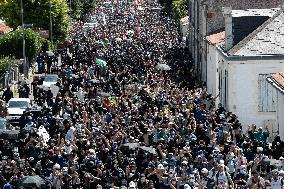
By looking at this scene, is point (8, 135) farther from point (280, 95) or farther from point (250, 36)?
point (250, 36)

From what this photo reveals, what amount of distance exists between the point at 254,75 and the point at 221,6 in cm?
1794

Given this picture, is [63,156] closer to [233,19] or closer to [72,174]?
[72,174]

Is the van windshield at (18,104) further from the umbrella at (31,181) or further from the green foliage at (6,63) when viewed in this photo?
the umbrella at (31,181)

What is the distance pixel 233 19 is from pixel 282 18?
257 centimetres

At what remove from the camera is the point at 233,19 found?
2144 inches

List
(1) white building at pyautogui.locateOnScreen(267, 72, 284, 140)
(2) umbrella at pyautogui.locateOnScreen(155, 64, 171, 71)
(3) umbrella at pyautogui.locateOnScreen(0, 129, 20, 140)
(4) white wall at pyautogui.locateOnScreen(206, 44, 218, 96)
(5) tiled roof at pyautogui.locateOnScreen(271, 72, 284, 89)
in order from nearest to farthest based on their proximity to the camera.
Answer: (5) tiled roof at pyautogui.locateOnScreen(271, 72, 284, 89) < (1) white building at pyautogui.locateOnScreen(267, 72, 284, 140) < (3) umbrella at pyautogui.locateOnScreen(0, 129, 20, 140) < (4) white wall at pyautogui.locateOnScreen(206, 44, 218, 96) < (2) umbrella at pyautogui.locateOnScreen(155, 64, 171, 71)

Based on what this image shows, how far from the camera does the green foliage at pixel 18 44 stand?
3051 inches

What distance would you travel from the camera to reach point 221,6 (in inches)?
2655

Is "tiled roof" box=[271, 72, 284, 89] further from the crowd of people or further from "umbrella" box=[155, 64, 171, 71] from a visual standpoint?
"umbrella" box=[155, 64, 171, 71]

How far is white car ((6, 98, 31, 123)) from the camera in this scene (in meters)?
51.7

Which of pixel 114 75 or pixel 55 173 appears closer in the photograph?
pixel 55 173

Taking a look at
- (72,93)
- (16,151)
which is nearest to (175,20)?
(72,93)

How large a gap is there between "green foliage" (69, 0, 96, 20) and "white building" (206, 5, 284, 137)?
66225 mm

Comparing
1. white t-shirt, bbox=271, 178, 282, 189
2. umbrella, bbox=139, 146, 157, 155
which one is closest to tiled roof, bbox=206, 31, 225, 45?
umbrella, bbox=139, 146, 157, 155
